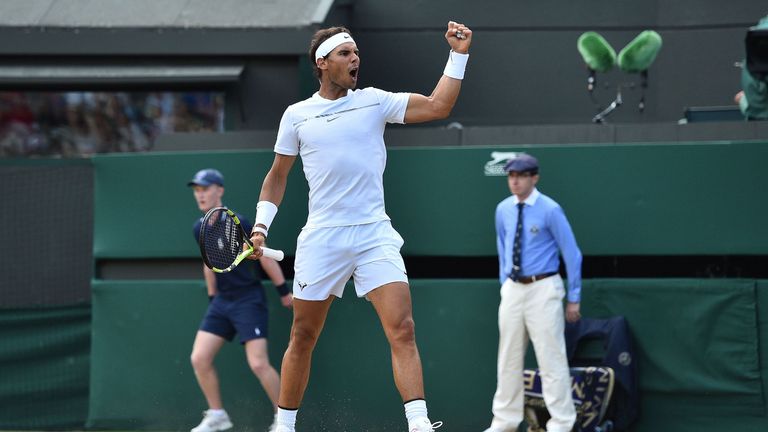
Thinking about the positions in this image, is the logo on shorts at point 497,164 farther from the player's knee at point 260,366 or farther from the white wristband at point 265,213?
the white wristband at point 265,213

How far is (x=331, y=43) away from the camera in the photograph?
6043mm

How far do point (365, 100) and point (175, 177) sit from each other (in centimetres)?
419

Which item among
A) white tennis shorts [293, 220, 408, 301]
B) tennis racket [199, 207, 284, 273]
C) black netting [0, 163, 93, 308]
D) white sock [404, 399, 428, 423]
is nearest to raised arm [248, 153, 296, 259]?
tennis racket [199, 207, 284, 273]

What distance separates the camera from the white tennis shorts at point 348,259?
5.98 m

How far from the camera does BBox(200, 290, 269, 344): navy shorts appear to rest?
8.86 meters

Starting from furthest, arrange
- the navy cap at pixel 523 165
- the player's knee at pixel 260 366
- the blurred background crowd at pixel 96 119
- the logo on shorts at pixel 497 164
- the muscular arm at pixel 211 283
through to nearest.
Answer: the blurred background crowd at pixel 96 119 → the logo on shorts at pixel 497 164 → the muscular arm at pixel 211 283 → the player's knee at pixel 260 366 → the navy cap at pixel 523 165

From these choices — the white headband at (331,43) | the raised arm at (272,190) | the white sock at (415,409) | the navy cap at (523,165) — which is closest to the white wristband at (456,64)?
the white headband at (331,43)

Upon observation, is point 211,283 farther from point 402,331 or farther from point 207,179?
point 402,331

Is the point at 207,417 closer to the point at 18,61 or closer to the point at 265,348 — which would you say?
the point at 265,348

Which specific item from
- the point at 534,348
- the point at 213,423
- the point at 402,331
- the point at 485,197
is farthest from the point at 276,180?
the point at 213,423

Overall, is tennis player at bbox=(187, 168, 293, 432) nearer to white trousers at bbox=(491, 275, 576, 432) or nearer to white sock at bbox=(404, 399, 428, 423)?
white trousers at bbox=(491, 275, 576, 432)

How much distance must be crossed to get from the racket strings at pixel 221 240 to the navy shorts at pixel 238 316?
2785 millimetres

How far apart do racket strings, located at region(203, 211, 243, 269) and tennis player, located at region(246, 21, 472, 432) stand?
121mm

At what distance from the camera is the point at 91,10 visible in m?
12.5
